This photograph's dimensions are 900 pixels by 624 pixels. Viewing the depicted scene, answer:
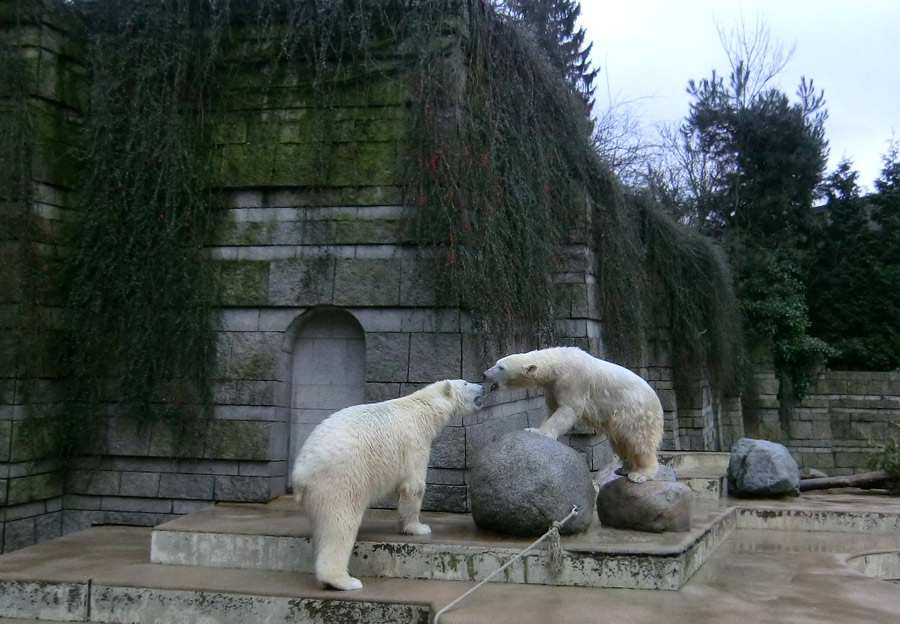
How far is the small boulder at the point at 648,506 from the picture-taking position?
5566mm

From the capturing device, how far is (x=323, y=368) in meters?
7.73

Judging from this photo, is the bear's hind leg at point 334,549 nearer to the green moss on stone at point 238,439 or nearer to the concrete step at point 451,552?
the concrete step at point 451,552

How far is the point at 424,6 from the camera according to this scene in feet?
24.5

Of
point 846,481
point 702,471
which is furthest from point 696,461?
point 846,481

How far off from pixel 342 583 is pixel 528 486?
55.3 inches

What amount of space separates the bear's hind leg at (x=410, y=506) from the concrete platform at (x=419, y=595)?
0.44 meters

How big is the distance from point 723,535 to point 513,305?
2.79 m

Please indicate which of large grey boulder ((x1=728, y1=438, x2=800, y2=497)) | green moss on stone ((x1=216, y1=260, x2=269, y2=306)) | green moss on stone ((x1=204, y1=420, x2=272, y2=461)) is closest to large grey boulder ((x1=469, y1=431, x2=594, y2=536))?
green moss on stone ((x1=204, y1=420, x2=272, y2=461))

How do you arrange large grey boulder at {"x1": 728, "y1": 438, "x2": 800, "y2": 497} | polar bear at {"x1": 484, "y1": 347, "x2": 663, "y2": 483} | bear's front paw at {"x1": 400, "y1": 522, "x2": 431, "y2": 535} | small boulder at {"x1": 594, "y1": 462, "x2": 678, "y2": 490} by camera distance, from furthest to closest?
large grey boulder at {"x1": 728, "y1": 438, "x2": 800, "y2": 497}
small boulder at {"x1": 594, "y1": 462, "x2": 678, "y2": 490}
polar bear at {"x1": 484, "y1": 347, "x2": 663, "y2": 483}
bear's front paw at {"x1": 400, "y1": 522, "x2": 431, "y2": 535}

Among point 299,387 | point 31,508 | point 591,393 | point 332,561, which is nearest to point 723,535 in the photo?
point 591,393

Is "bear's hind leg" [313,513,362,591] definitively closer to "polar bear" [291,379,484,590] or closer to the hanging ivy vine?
"polar bear" [291,379,484,590]

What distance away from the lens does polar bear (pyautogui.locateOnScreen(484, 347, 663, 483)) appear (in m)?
5.77

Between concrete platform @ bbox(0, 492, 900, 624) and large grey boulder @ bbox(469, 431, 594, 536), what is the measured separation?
48 cm

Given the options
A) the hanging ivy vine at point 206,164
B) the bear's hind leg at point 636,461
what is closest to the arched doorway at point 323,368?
the hanging ivy vine at point 206,164
